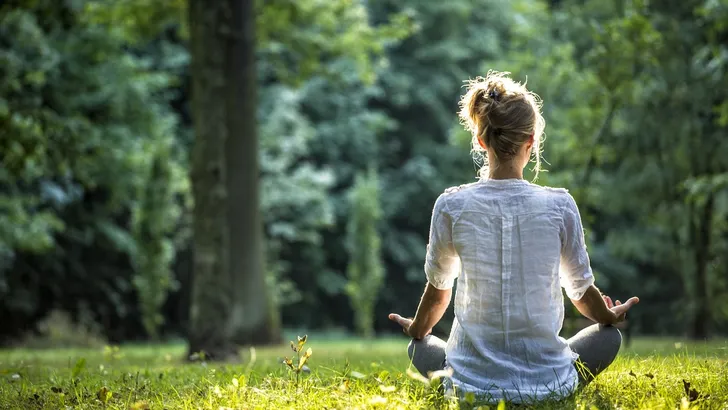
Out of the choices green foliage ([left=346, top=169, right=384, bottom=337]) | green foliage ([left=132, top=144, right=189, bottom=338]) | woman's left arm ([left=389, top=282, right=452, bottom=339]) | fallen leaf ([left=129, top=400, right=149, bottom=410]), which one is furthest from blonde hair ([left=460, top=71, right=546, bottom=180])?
green foliage ([left=346, top=169, right=384, bottom=337])

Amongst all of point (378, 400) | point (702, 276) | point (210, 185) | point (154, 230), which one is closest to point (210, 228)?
point (210, 185)

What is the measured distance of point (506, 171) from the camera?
3.76m

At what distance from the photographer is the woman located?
11.9 feet

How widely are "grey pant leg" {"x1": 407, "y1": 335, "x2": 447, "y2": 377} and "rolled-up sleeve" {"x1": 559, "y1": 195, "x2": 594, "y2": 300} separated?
0.61m

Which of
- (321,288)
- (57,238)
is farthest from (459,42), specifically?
(57,238)

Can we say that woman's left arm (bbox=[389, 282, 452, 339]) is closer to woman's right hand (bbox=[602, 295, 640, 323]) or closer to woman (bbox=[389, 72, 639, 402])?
woman (bbox=[389, 72, 639, 402])

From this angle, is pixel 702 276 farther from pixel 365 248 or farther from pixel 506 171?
pixel 506 171

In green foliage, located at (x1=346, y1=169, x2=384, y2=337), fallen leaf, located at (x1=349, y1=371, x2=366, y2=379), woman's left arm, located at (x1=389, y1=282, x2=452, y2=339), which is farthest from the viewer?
green foliage, located at (x1=346, y1=169, x2=384, y2=337)

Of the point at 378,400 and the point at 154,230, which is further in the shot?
the point at 154,230

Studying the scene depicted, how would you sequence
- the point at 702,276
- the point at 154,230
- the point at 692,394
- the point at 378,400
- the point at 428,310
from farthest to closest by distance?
the point at 154,230
the point at 702,276
the point at 428,310
the point at 692,394
the point at 378,400

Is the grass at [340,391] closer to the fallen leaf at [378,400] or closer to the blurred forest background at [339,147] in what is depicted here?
the fallen leaf at [378,400]

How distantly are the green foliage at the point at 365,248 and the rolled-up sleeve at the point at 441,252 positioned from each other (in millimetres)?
21458

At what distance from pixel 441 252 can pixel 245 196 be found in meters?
12.5

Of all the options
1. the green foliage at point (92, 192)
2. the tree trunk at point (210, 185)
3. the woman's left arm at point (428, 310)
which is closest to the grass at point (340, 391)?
the woman's left arm at point (428, 310)
